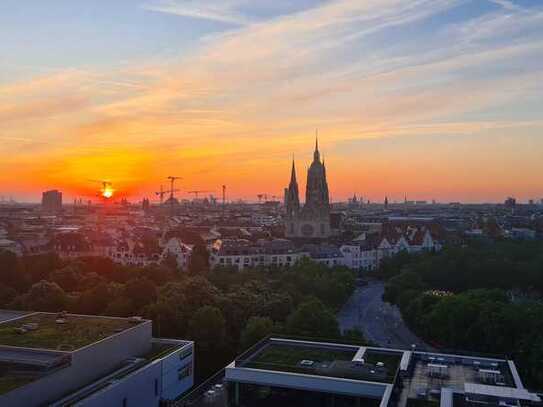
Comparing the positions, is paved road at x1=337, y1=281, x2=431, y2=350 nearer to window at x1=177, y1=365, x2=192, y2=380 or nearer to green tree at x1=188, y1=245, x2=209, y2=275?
window at x1=177, y1=365, x2=192, y2=380

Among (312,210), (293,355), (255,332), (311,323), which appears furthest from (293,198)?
(293,355)

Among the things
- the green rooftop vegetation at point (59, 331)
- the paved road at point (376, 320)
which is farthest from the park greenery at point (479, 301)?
the green rooftop vegetation at point (59, 331)

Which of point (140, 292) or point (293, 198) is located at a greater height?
point (293, 198)

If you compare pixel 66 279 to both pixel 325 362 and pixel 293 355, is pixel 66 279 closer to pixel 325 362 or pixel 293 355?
pixel 293 355

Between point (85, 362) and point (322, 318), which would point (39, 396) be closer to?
point (85, 362)

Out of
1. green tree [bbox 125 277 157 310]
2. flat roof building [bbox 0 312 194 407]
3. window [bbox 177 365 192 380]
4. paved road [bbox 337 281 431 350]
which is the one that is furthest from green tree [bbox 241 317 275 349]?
paved road [bbox 337 281 431 350]

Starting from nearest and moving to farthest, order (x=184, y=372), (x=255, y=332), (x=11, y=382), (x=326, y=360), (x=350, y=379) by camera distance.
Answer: (x=11, y=382), (x=350, y=379), (x=326, y=360), (x=184, y=372), (x=255, y=332)
